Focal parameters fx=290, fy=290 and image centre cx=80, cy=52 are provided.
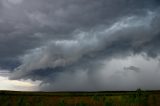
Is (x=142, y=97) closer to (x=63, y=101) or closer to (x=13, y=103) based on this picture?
(x=63, y=101)

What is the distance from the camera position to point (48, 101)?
26.4 meters

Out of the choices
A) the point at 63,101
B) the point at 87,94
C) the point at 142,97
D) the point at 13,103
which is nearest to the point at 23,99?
the point at 13,103

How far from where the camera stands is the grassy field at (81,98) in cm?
2478

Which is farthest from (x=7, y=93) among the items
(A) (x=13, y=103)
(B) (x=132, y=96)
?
(B) (x=132, y=96)

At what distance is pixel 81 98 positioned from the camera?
85.8ft

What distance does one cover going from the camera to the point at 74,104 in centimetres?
2575

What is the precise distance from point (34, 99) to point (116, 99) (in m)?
7.50

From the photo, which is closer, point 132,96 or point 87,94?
point 132,96

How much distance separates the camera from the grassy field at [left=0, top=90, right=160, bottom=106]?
81.3ft

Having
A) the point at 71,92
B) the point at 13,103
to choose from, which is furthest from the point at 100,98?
the point at 13,103

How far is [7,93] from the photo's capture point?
27688 millimetres

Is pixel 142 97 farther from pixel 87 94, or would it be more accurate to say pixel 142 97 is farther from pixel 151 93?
pixel 87 94

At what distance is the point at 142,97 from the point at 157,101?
128 centimetres

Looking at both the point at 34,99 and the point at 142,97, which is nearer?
the point at 142,97
